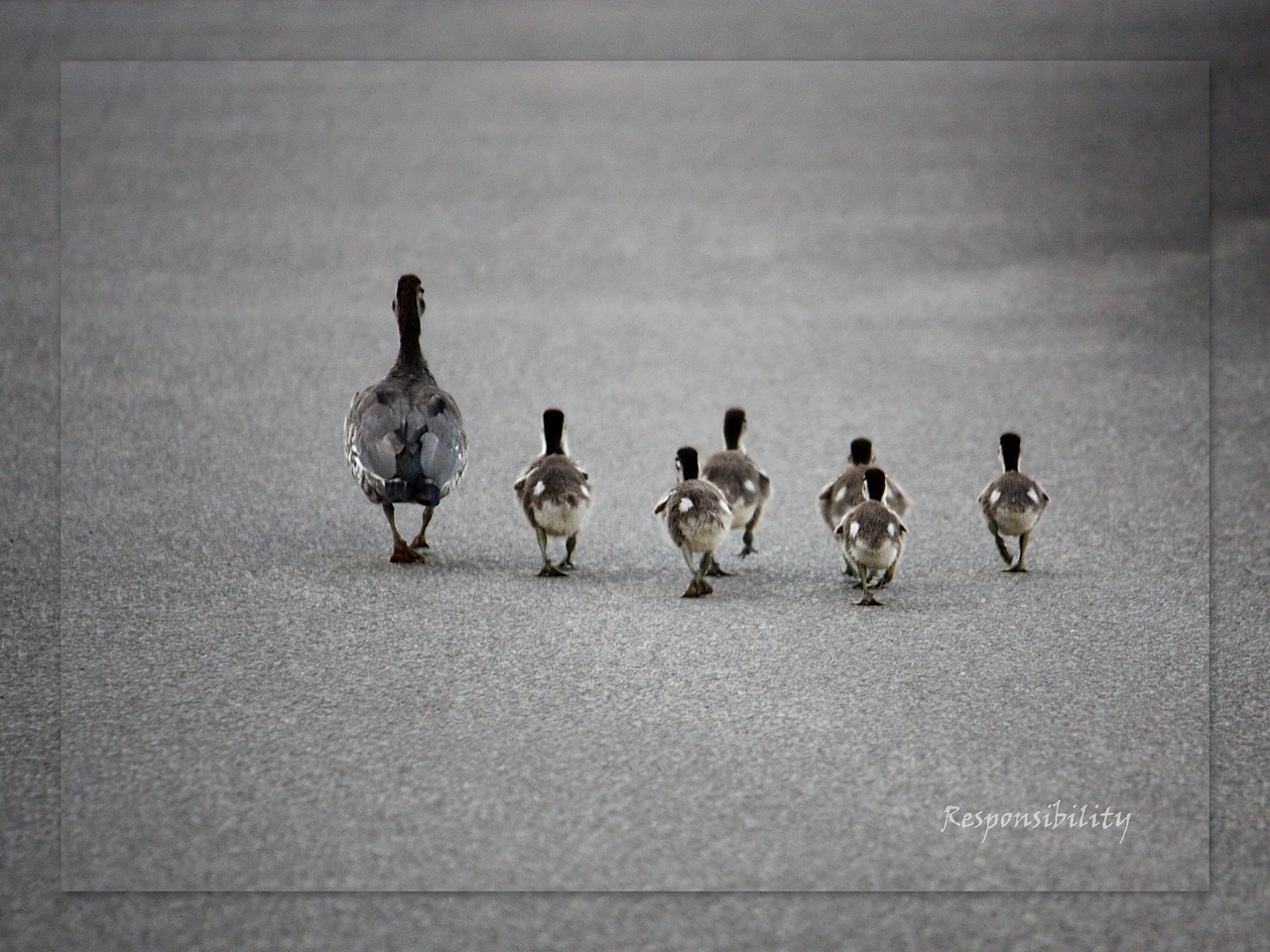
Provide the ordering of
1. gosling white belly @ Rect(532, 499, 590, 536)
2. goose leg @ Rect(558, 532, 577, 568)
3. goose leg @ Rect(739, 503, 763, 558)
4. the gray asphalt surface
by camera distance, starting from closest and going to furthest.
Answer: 1. the gray asphalt surface
2. gosling white belly @ Rect(532, 499, 590, 536)
3. goose leg @ Rect(558, 532, 577, 568)
4. goose leg @ Rect(739, 503, 763, 558)

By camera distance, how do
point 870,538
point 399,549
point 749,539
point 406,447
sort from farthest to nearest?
1. point 749,539
2. point 399,549
3. point 406,447
4. point 870,538

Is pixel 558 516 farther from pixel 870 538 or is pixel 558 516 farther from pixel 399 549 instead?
pixel 870 538

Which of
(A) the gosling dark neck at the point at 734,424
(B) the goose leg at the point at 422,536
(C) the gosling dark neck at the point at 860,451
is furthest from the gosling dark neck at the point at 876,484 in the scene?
(B) the goose leg at the point at 422,536

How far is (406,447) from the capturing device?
500cm

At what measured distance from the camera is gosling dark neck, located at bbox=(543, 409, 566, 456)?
524 centimetres

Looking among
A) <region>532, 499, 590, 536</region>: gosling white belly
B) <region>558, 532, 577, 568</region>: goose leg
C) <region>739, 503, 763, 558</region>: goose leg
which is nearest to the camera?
<region>532, 499, 590, 536</region>: gosling white belly

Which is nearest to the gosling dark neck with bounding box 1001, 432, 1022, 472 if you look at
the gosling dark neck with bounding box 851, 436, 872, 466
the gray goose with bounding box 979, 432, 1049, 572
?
the gray goose with bounding box 979, 432, 1049, 572

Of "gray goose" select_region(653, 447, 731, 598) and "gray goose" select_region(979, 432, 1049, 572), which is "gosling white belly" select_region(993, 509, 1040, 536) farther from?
"gray goose" select_region(653, 447, 731, 598)

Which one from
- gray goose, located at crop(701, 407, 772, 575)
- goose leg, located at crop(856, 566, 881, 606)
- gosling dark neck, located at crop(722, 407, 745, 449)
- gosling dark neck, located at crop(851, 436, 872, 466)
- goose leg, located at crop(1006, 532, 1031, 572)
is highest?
gosling dark neck, located at crop(722, 407, 745, 449)

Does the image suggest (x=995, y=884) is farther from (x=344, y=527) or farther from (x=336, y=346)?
(x=336, y=346)

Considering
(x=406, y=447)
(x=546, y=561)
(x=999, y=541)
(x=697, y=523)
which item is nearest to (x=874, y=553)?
(x=697, y=523)

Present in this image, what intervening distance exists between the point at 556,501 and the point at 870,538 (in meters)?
1.02

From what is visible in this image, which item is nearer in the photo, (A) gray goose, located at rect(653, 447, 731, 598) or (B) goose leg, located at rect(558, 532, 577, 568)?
(A) gray goose, located at rect(653, 447, 731, 598)

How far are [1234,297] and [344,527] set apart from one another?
4881 mm
